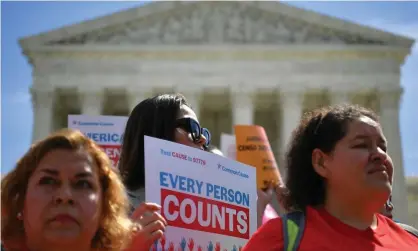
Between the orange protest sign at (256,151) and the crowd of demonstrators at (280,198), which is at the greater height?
the orange protest sign at (256,151)

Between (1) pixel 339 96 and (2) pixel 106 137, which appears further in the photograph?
(1) pixel 339 96

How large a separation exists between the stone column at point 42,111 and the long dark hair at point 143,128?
38970 mm

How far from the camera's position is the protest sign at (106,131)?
9141 millimetres

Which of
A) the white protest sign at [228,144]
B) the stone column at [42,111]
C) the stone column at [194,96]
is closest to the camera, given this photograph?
the white protest sign at [228,144]

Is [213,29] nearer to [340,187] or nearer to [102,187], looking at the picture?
[340,187]

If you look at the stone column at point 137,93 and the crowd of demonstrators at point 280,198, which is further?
the stone column at point 137,93

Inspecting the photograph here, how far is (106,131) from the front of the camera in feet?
30.2

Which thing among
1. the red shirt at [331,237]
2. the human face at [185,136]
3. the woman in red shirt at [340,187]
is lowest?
the red shirt at [331,237]

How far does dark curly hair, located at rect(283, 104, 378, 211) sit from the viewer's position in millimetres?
4504

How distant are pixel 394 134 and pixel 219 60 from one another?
38.1 feet

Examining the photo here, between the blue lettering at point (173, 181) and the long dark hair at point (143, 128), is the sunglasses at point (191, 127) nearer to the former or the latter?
the long dark hair at point (143, 128)

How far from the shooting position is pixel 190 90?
45.3 metres

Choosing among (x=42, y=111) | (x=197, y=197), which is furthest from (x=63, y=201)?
(x=42, y=111)

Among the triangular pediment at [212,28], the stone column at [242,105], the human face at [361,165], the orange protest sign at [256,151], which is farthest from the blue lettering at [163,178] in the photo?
the triangular pediment at [212,28]
